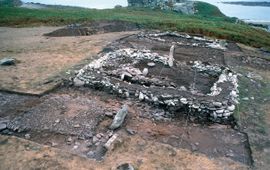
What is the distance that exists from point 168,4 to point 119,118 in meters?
44.9

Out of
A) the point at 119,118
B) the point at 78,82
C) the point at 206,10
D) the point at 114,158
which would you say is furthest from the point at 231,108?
the point at 206,10

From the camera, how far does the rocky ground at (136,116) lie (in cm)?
747

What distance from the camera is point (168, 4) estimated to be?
50.6m

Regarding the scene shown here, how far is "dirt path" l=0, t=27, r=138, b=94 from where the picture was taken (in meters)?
11.5

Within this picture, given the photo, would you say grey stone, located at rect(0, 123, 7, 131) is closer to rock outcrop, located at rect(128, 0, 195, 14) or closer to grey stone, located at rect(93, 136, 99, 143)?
grey stone, located at rect(93, 136, 99, 143)

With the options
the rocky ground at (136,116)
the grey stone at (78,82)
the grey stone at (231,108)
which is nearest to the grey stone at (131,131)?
the rocky ground at (136,116)

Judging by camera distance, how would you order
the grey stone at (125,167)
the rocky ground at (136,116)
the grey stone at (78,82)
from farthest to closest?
the grey stone at (78,82) → the rocky ground at (136,116) → the grey stone at (125,167)

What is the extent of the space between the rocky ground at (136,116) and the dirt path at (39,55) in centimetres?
11

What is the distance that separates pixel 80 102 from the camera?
10172mm

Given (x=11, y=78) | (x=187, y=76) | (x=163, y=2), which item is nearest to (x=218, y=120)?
(x=187, y=76)

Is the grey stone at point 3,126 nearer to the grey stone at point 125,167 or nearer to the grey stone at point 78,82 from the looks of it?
the grey stone at point 78,82

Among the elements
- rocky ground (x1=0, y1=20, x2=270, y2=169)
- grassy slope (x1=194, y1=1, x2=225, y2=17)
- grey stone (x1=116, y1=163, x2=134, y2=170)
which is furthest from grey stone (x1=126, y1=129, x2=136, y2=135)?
grassy slope (x1=194, y1=1, x2=225, y2=17)

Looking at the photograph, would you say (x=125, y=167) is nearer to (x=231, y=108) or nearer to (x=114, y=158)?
(x=114, y=158)

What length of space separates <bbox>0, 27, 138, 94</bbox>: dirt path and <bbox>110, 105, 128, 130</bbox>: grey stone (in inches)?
137
